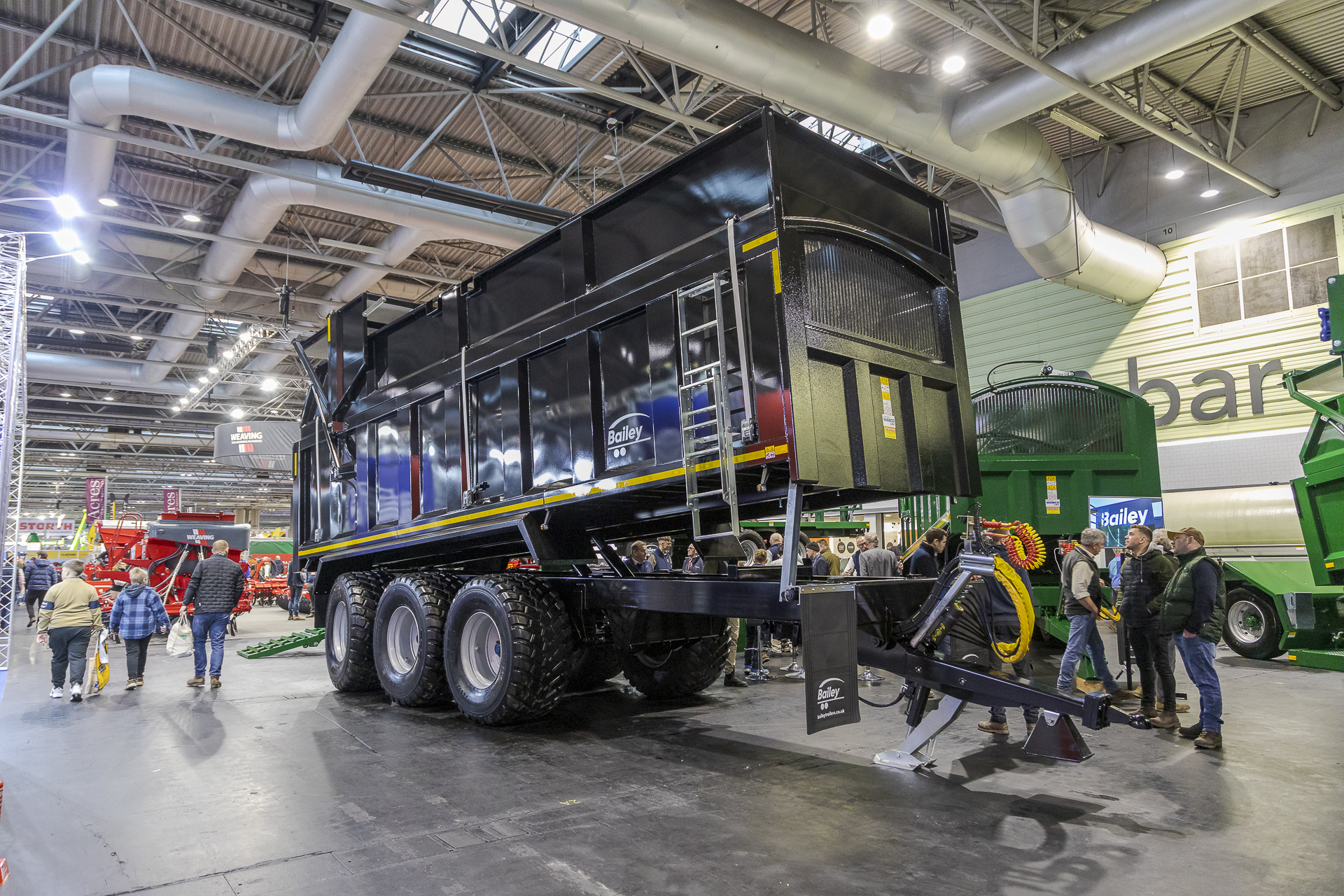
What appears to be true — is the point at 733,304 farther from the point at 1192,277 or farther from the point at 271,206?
the point at 1192,277

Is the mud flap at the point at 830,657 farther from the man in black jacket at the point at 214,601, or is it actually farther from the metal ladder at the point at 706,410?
the man in black jacket at the point at 214,601

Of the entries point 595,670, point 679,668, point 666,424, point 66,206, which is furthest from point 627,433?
point 66,206

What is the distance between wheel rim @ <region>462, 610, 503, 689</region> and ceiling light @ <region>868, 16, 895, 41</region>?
330 inches

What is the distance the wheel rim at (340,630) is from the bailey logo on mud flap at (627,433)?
4516mm

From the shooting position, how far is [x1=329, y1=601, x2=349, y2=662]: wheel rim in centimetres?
916

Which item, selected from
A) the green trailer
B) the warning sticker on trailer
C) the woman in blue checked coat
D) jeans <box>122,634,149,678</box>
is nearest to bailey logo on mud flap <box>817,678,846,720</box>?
the warning sticker on trailer

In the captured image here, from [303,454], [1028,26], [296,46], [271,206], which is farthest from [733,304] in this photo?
[271,206]

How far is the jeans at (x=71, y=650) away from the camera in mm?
9234

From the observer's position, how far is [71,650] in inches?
365

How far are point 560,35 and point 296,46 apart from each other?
3701 mm

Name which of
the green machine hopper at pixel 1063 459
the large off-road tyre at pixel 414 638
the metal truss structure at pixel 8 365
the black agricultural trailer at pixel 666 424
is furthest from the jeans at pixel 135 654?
the green machine hopper at pixel 1063 459

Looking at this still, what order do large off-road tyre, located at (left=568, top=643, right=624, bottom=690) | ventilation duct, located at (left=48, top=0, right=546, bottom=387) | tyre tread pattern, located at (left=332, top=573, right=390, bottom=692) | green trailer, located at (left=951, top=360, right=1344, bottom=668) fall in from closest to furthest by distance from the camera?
1. large off-road tyre, located at (left=568, top=643, right=624, bottom=690)
2. tyre tread pattern, located at (left=332, top=573, right=390, bottom=692)
3. ventilation duct, located at (left=48, top=0, right=546, bottom=387)
4. green trailer, located at (left=951, top=360, right=1344, bottom=668)

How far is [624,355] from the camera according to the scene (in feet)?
20.2

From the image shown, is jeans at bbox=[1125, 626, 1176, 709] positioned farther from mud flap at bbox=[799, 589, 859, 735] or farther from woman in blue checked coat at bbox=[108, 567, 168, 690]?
woman in blue checked coat at bbox=[108, 567, 168, 690]
